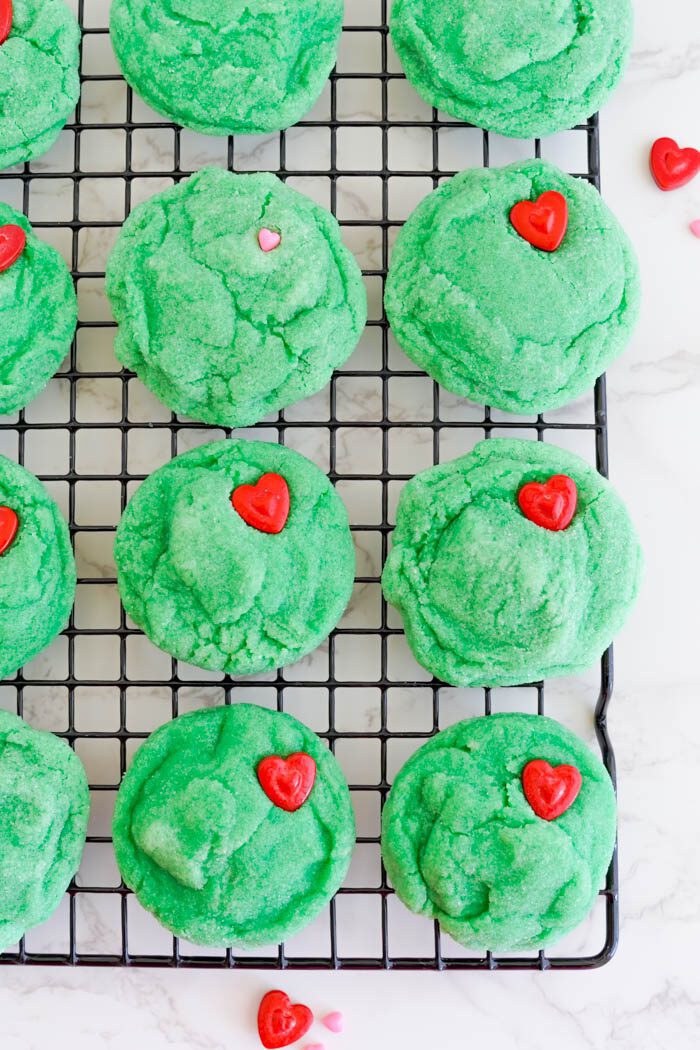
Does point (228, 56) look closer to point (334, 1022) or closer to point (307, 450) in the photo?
point (307, 450)

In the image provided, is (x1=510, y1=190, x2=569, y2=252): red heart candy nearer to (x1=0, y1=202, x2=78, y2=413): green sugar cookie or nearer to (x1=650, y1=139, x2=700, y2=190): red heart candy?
(x1=650, y1=139, x2=700, y2=190): red heart candy

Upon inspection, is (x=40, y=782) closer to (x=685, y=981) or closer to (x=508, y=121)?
(x=685, y=981)

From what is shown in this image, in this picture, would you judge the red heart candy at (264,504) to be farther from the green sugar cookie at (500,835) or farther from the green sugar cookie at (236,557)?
the green sugar cookie at (500,835)

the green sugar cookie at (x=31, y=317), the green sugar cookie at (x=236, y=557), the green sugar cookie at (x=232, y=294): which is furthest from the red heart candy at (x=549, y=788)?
the green sugar cookie at (x=31, y=317)

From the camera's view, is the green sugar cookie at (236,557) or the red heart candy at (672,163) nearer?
the green sugar cookie at (236,557)

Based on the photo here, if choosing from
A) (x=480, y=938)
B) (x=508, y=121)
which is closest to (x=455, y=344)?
(x=508, y=121)

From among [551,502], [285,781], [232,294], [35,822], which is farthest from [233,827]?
[232,294]

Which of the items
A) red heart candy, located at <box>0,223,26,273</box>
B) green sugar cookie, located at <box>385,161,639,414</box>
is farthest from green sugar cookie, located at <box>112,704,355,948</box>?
red heart candy, located at <box>0,223,26,273</box>
